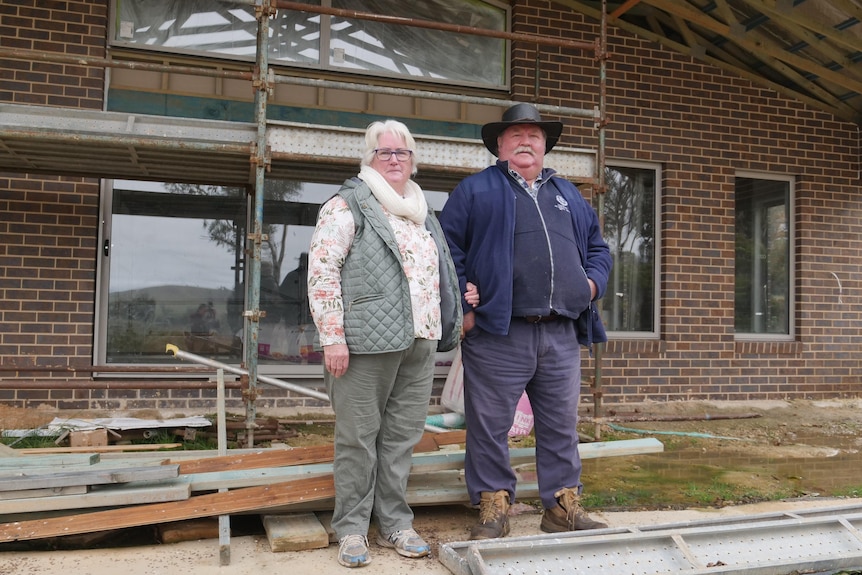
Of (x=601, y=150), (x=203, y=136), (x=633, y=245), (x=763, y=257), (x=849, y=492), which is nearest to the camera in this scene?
(x=849, y=492)

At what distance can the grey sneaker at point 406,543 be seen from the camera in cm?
309

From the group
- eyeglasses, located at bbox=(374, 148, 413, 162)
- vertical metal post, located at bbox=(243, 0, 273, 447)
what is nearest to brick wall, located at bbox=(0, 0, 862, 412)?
vertical metal post, located at bbox=(243, 0, 273, 447)

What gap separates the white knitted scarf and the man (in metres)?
0.35

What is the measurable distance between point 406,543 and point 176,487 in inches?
41.6

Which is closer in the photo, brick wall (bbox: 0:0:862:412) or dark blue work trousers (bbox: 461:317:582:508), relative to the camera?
dark blue work trousers (bbox: 461:317:582:508)

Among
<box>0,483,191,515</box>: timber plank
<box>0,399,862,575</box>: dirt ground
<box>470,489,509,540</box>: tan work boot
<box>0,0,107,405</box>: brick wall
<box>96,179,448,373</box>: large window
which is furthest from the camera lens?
<box>96,179,448,373</box>: large window

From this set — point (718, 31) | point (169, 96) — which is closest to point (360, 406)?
point (169, 96)

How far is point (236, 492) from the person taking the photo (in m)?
3.29

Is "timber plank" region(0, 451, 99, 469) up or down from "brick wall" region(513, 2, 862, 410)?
down

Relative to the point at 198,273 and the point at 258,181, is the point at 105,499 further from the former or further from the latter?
the point at 198,273

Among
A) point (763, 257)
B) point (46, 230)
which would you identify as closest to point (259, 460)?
point (46, 230)

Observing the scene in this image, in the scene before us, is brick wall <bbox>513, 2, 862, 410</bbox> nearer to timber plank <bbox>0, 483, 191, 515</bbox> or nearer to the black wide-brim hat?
the black wide-brim hat

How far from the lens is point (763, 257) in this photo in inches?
320

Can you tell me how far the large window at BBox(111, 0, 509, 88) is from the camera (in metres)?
6.51
